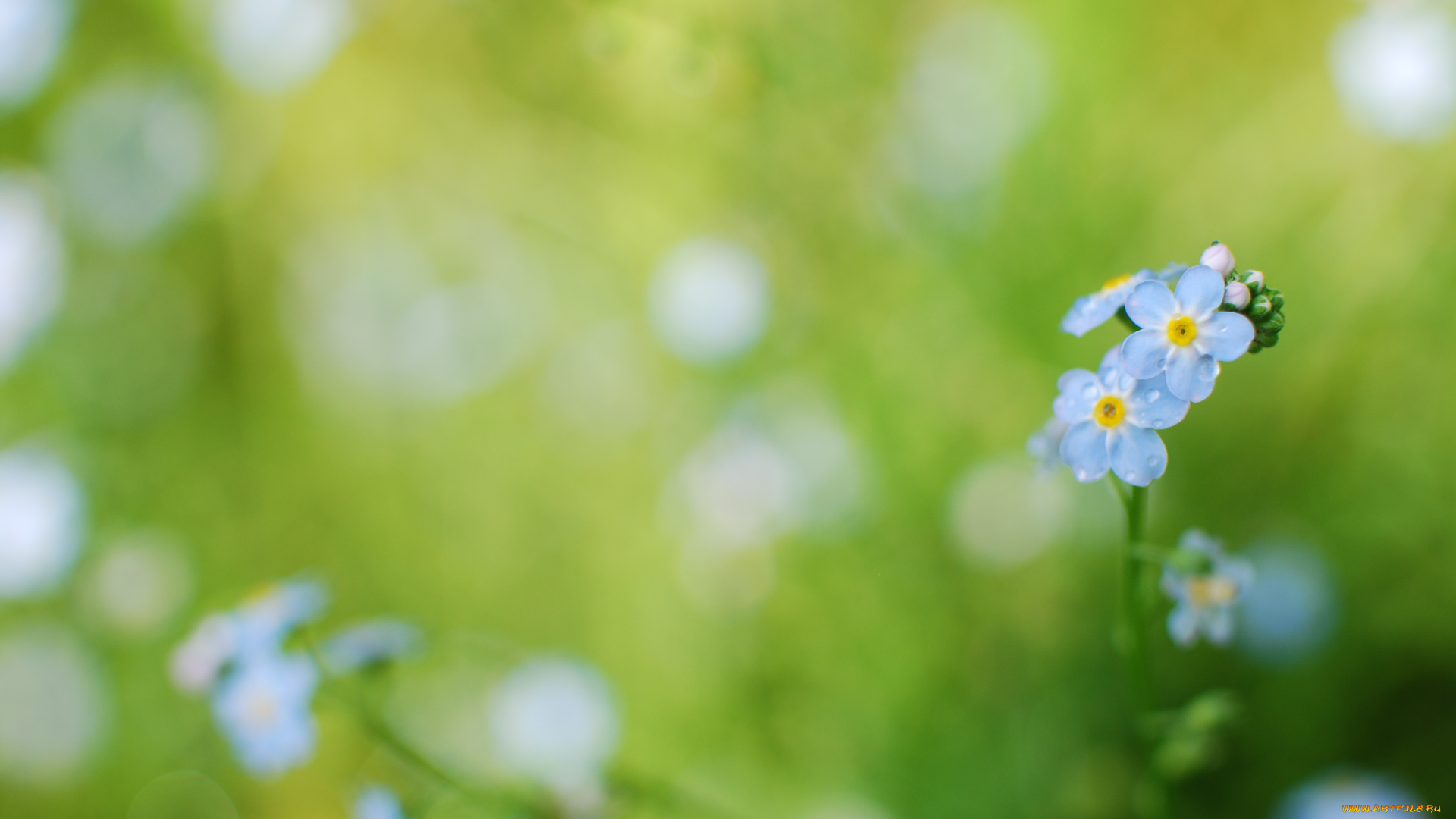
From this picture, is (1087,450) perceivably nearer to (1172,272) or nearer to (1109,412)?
(1109,412)

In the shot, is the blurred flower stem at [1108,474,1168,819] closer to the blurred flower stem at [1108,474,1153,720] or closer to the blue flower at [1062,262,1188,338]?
the blurred flower stem at [1108,474,1153,720]

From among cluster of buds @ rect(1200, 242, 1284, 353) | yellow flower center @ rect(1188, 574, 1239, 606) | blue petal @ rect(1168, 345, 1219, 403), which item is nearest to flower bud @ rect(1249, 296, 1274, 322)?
cluster of buds @ rect(1200, 242, 1284, 353)

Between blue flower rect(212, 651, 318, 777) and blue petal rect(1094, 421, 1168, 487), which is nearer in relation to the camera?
blue petal rect(1094, 421, 1168, 487)

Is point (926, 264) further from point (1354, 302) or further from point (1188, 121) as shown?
point (1354, 302)

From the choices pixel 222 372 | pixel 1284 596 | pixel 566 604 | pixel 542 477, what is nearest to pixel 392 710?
pixel 566 604

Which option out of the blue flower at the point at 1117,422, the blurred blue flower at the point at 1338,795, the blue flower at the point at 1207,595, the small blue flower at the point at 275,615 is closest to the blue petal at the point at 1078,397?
the blue flower at the point at 1117,422

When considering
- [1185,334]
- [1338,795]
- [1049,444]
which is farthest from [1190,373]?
[1338,795]

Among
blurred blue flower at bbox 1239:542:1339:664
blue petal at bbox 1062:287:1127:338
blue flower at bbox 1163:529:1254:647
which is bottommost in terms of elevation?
blue flower at bbox 1163:529:1254:647
